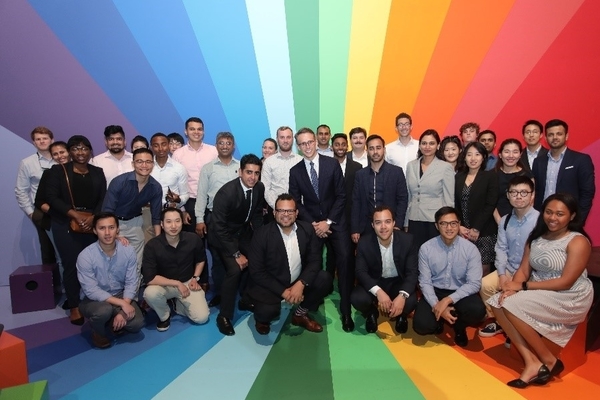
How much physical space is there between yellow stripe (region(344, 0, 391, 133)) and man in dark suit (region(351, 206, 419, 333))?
2301 mm

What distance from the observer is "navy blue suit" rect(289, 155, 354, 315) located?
3.76 metres

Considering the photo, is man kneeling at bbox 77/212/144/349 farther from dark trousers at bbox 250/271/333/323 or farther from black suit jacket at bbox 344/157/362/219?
black suit jacket at bbox 344/157/362/219

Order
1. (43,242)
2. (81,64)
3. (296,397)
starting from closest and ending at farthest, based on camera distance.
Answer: (296,397)
(43,242)
(81,64)

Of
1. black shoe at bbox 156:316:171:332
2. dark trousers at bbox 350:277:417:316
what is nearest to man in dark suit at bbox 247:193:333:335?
dark trousers at bbox 350:277:417:316

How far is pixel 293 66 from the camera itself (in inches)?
211

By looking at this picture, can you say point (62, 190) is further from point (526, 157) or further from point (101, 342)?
point (526, 157)

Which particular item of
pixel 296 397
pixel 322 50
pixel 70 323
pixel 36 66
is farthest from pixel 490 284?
pixel 36 66

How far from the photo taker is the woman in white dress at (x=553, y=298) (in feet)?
9.12

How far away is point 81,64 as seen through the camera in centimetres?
507

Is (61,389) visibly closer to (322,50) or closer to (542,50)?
(322,50)

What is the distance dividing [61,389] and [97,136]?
134 inches

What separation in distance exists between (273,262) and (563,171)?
2887 mm

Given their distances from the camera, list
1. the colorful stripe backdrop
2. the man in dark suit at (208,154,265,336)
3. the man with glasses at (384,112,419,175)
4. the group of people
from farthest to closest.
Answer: the colorful stripe backdrop → the man with glasses at (384,112,419,175) → the man in dark suit at (208,154,265,336) → the group of people

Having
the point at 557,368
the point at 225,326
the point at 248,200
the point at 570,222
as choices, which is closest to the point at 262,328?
the point at 225,326
